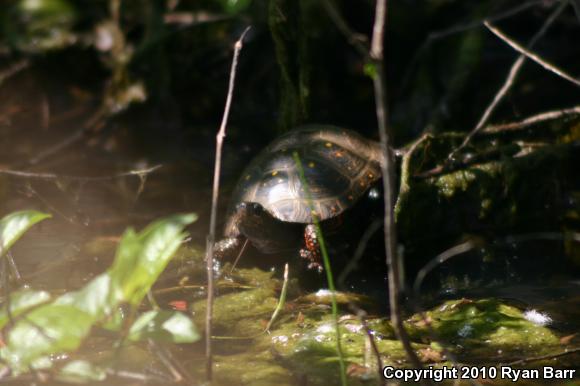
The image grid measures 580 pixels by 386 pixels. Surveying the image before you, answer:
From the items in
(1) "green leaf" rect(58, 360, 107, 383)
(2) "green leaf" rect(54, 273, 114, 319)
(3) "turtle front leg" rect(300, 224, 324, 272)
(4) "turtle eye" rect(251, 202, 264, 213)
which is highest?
(4) "turtle eye" rect(251, 202, 264, 213)

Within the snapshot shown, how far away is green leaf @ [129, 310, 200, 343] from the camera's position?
Result: 1854mm

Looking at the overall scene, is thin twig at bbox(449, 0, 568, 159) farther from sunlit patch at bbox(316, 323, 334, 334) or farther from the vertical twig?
the vertical twig

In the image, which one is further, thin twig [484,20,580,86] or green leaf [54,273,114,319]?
thin twig [484,20,580,86]

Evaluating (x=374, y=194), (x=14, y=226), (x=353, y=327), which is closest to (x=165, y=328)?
(x=14, y=226)

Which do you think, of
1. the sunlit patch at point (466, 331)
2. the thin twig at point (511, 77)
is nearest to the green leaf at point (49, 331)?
the sunlit patch at point (466, 331)

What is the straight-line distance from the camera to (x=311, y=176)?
12.8ft

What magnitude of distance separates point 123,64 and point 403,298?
4174 millimetres

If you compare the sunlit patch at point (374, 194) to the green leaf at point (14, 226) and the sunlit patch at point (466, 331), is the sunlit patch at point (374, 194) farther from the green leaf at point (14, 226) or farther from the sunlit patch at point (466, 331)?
the green leaf at point (14, 226)

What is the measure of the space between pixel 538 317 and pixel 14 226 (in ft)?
7.23

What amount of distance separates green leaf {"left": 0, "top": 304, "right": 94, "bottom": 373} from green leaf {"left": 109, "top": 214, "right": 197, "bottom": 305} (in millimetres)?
122

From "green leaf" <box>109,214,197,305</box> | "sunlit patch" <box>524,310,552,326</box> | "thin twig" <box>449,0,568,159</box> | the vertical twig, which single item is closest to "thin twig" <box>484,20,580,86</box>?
"thin twig" <box>449,0,568,159</box>

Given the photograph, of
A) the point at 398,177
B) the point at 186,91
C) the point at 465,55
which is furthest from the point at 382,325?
the point at 186,91

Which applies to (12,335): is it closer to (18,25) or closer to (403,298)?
(403,298)

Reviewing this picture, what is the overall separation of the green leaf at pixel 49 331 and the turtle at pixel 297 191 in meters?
2.06
